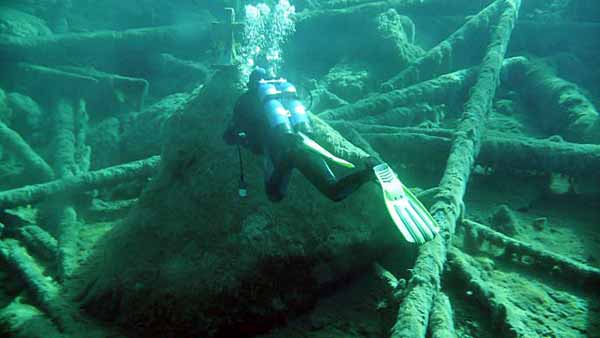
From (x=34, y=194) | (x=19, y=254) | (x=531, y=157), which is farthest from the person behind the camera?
(x=531, y=157)

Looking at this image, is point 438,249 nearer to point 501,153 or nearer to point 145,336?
point 145,336

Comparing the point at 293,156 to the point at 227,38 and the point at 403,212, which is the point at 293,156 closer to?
the point at 403,212

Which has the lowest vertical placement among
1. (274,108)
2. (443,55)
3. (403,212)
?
(403,212)

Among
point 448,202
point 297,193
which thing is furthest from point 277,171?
point 448,202

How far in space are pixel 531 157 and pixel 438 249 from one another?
300cm

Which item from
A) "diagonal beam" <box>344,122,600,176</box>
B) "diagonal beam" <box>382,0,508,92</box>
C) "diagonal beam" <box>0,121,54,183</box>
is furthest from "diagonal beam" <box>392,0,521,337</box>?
"diagonal beam" <box>0,121,54,183</box>

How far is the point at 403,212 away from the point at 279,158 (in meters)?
0.91

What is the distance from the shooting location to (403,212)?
2369 millimetres

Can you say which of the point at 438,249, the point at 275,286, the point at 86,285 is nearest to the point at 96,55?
the point at 86,285

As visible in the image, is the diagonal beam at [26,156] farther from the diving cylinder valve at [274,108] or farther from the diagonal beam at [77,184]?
the diving cylinder valve at [274,108]

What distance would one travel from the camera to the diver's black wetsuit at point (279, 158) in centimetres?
240

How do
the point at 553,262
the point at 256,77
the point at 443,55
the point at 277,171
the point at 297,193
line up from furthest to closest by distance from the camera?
the point at 443,55, the point at 553,262, the point at 297,193, the point at 256,77, the point at 277,171

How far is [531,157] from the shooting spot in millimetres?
5039

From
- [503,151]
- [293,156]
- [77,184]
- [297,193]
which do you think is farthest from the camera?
[503,151]
